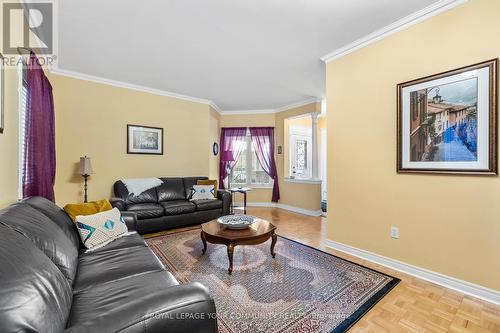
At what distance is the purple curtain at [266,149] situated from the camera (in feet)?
19.2

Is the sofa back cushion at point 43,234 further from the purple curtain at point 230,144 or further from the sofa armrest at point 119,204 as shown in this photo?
the purple curtain at point 230,144

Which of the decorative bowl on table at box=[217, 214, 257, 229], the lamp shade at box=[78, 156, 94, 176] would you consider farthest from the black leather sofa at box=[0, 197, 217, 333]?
the lamp shade at box=[78, 156, 94, 176]

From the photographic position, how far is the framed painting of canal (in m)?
1.89

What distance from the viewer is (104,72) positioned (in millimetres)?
3621

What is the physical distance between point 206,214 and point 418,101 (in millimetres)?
3450

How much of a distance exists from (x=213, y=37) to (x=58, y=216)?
2363mm

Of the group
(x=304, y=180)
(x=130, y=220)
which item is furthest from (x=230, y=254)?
(x=304, y=180)

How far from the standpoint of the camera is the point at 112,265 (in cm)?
162

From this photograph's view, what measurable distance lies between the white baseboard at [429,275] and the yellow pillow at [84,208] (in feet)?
9.40

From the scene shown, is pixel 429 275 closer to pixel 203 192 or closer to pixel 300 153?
pixel 203 192

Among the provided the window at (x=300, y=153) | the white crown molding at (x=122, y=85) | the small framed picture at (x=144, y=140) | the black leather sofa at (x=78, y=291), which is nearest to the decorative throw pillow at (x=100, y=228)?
the black leather sofa at (x=78, y=291)

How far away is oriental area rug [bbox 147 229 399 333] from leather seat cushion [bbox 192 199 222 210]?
1.00 meters

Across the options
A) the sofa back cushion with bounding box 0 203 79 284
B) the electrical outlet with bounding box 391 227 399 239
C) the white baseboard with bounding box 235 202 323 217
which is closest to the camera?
the sofa back cushion with bounding box 0 203 79 284

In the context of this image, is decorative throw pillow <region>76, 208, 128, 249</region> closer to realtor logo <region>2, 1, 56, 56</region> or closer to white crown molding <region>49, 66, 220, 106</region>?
realtor logo <region>2, 1, 56, 56</region>
